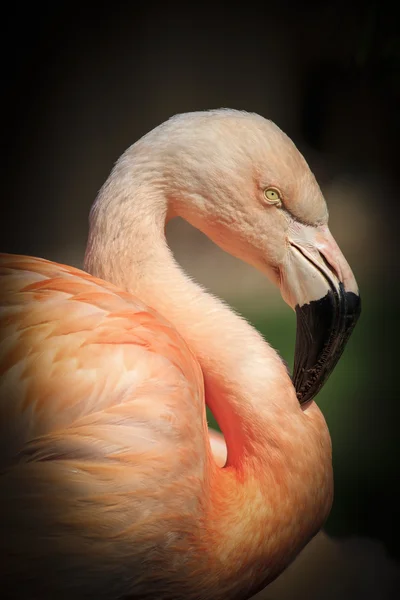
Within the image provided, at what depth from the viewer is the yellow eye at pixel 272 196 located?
1.12 m

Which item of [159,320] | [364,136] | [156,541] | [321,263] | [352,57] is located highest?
[352,57]

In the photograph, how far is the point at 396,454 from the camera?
67.6 inches

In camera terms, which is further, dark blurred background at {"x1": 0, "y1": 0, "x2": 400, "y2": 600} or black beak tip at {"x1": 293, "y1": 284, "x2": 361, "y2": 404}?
dark blurred background at {"x1": 0, "y1": 0, "x2": 400, "y2": 600}

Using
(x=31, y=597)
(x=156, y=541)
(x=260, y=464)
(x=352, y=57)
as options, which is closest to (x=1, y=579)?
(x=31, y=597)

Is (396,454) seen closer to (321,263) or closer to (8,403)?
(321,263)

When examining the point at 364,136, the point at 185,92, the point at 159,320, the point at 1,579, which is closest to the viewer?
the point at 1,579

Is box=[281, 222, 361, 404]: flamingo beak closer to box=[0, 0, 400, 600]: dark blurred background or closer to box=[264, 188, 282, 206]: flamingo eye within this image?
box=[264, 188, 282, 206]: flamingo eye

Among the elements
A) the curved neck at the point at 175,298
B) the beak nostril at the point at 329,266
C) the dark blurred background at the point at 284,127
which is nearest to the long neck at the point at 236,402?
the curved neck at the point at 175,298

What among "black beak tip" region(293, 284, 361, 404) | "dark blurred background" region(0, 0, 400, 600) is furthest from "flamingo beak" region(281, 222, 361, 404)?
"dark blurred background" region(0, 0, 400, 600)

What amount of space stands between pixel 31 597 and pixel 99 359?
355 mm

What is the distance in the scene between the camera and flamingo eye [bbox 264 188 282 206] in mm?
1121

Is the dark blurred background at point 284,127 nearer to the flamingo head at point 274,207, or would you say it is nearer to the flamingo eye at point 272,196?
the flamingo head at point 274,207

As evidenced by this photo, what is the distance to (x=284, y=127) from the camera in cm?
287

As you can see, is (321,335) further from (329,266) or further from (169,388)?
(169,388)
